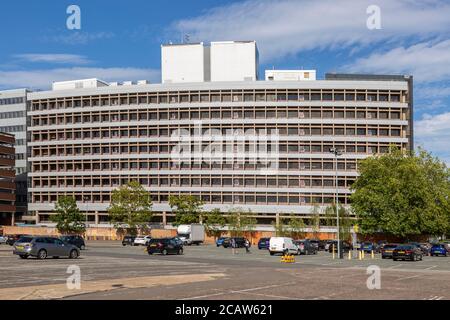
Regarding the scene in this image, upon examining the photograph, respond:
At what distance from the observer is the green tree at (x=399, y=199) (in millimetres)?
79637

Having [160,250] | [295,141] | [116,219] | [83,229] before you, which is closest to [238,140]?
[295,141]

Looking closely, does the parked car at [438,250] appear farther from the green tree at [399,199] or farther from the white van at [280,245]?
the white van at [280,245]

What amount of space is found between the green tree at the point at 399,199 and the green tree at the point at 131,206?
35.3 meters

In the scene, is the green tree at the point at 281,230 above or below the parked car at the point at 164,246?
below

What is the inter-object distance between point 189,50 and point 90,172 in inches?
1154

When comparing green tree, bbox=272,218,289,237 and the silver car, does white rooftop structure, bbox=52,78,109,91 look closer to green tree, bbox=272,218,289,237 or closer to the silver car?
green tree, bbox=272,218,289,237

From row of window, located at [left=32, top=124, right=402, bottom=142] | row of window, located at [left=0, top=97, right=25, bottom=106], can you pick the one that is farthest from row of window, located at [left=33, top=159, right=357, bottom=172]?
row of window, located at [left=0, top=97, right=25, bottom=106]

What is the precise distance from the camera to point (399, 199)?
79.3 metres

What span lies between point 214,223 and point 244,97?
2283 cm

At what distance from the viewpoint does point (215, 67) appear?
363 ft

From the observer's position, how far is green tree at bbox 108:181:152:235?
99125 mm

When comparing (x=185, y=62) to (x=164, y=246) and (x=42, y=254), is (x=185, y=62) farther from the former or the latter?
(x=42, y=254)

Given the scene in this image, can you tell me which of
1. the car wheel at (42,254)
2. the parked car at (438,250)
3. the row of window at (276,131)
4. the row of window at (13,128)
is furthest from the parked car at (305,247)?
the row of window at (13,128)

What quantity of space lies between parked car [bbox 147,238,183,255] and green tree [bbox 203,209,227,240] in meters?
46.3
